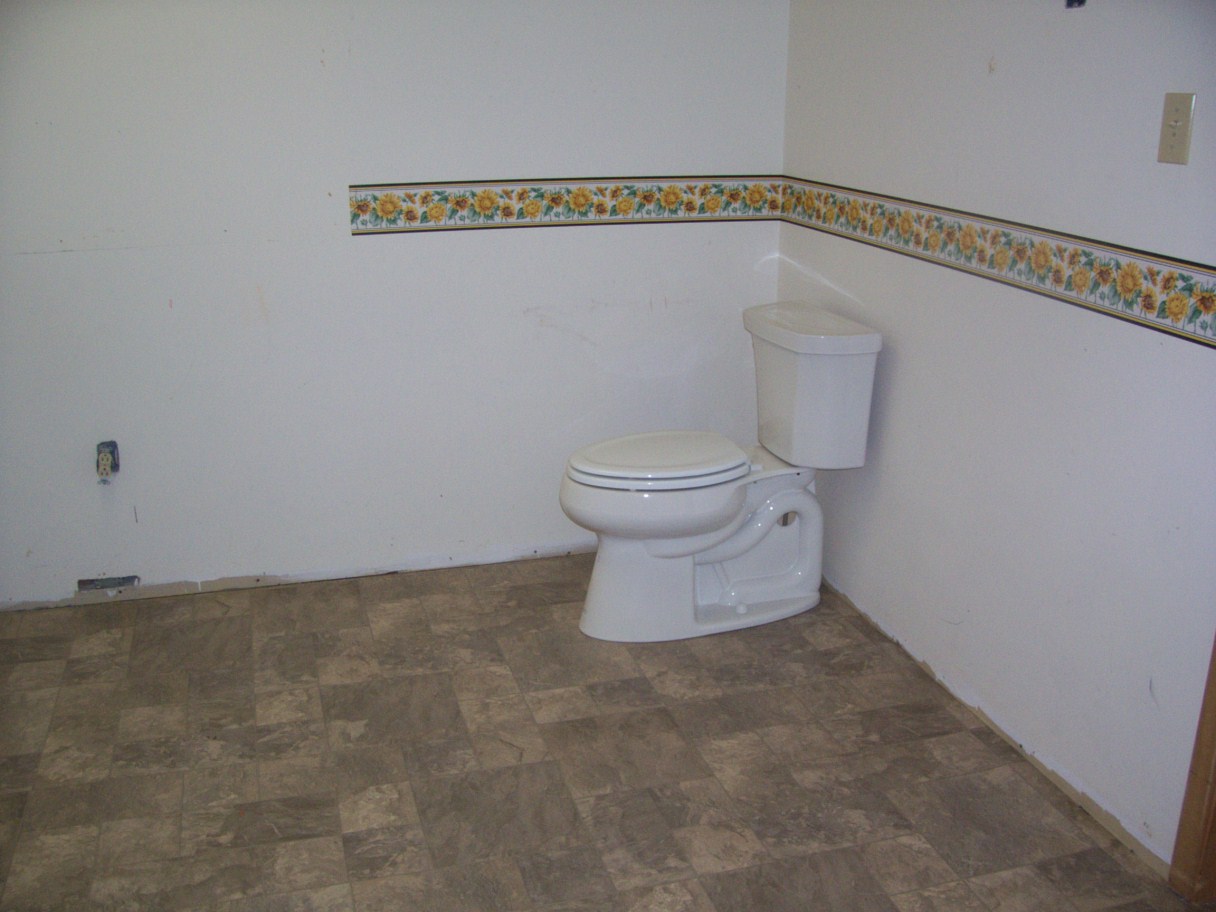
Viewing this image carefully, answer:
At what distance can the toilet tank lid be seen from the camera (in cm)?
268

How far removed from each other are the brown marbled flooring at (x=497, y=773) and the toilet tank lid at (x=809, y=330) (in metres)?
0.73

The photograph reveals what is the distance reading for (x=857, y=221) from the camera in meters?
2.84

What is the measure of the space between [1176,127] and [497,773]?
66.7 inches

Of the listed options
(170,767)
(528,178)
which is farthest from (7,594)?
(528,178)

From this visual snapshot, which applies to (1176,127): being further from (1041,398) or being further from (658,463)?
(658,463)

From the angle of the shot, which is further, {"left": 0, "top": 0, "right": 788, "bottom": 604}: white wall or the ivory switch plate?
{"left": 0, "top": 0, "right": 788, "bottom": 604}: white wall

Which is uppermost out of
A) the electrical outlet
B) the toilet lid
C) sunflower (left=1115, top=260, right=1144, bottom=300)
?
sunflower (left=1115, top=260, right=1144, bottom=300)

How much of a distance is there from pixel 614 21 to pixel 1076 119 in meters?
1.31

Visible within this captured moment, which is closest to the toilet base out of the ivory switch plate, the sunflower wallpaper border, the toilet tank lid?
the toilet tank lid

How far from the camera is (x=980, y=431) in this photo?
2.42 meters

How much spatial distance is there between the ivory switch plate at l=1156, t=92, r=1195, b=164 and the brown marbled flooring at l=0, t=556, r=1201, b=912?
121 centimetres

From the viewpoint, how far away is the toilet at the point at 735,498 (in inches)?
106

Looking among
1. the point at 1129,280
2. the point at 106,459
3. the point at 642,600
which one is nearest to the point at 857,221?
the point at 1129,280

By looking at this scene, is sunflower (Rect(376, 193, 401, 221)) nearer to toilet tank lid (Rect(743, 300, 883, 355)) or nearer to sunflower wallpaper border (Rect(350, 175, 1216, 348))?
sunflower wallpaper border (Rect(350, 175, 1216, 348))
